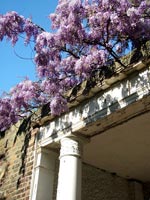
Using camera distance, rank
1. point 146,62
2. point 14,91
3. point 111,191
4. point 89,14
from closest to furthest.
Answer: point 146,62 → point 89,14 → point 14,91 → point 111,191

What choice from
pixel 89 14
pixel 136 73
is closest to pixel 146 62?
pixel 136 73

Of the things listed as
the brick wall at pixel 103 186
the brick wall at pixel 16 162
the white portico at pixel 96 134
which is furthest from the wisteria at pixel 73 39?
the brick wall at pixel 103 186

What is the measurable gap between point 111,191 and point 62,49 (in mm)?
3321

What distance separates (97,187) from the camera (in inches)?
255

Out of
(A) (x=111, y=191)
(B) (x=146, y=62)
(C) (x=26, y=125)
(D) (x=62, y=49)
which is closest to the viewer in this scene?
(B) (x=146, y=62)

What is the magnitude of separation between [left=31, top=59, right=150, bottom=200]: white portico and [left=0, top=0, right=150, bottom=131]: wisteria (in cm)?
32

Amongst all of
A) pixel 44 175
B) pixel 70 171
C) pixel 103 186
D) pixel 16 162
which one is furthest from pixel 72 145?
pixel 103 186

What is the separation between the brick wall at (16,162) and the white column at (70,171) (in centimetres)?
93

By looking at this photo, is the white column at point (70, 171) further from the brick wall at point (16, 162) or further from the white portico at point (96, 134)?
the brick wall at point (16, 162)

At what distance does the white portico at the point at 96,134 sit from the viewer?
4.31 metres

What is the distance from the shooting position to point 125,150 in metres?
5.84

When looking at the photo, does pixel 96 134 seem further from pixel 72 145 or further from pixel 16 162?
pixel 16 162

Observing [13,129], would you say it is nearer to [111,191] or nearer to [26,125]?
[26,125]

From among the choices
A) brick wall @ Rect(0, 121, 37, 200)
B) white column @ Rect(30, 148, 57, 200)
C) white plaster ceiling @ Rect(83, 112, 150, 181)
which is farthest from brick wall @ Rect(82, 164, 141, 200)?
brick wall @ Rect(0, 121, 37, 200)
